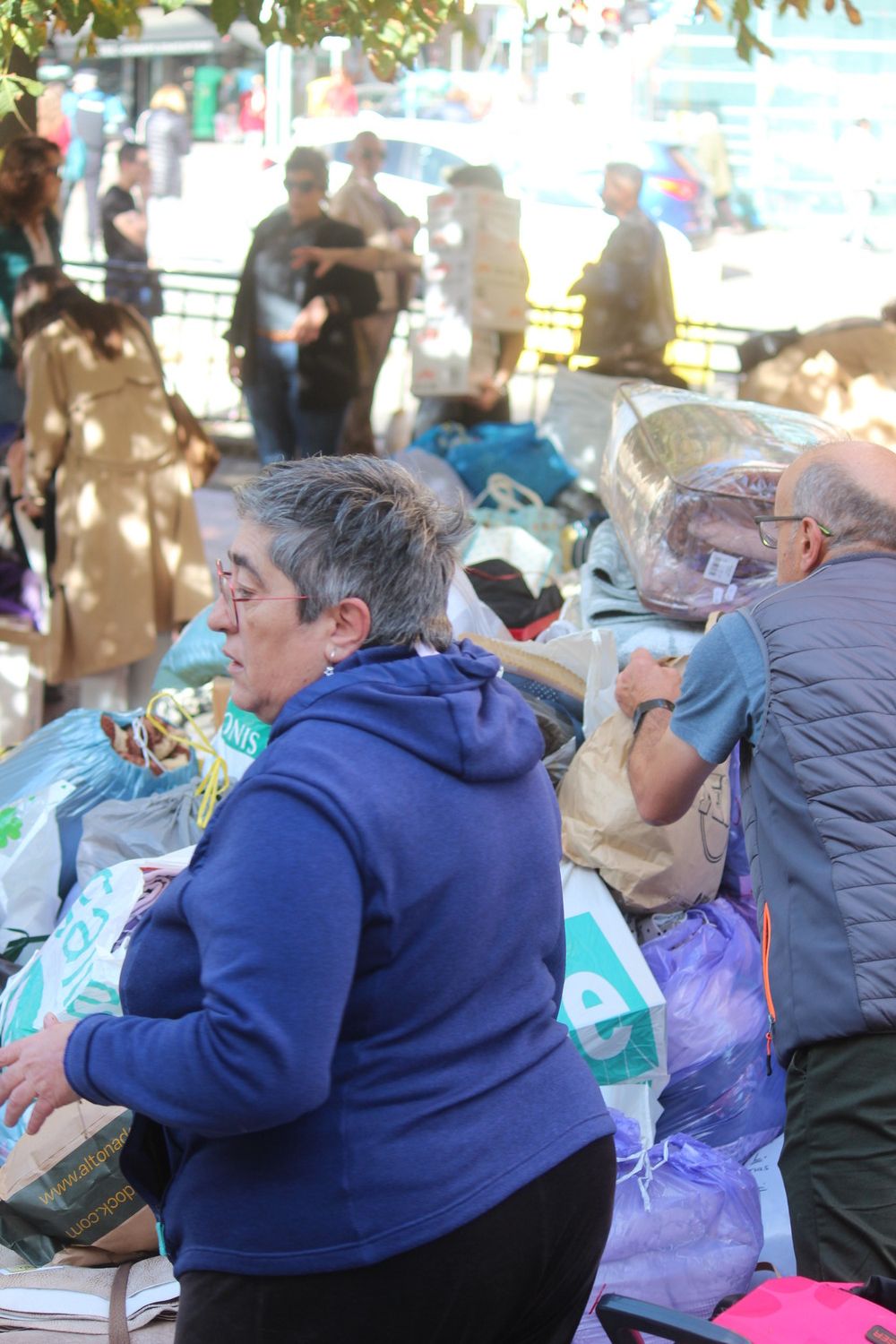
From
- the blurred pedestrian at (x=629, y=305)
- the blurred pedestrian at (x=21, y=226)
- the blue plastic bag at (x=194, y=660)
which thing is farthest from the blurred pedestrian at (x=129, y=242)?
the blue plastic bag at (x=194, y=660)

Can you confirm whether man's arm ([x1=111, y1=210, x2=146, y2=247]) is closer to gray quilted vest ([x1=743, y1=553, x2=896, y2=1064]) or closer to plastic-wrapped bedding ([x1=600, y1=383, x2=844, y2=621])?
plastic-wrapped bedding ([x1=600, y1=383, x2=844, y2=621])

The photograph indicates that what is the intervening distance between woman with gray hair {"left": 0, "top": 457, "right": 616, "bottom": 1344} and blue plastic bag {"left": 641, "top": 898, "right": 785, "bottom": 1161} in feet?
3.90

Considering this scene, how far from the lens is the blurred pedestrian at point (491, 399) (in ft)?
23.5

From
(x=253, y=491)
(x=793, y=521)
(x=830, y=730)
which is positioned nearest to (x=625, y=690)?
(x=793, y=521)

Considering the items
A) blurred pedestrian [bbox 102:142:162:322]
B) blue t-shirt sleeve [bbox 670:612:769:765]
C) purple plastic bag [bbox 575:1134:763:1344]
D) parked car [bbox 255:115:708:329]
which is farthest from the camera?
parked car [bbox 255:115:708:329]

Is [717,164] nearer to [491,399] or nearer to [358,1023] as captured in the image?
[491,399]

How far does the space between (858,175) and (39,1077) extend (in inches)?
805

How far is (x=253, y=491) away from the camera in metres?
1.78

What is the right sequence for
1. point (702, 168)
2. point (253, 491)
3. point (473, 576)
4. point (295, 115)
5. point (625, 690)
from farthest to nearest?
point (295, 115) → point (702, 168) → point (473, 576) → point (625, 690) → point (253, 491)

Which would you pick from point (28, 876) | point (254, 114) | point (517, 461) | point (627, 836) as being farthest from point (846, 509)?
point (254, 114)

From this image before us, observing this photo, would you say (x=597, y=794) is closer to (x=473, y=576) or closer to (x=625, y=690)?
(x=625, y=690)

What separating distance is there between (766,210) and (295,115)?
6644 mm

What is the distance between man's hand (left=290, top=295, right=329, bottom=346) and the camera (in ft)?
22.4

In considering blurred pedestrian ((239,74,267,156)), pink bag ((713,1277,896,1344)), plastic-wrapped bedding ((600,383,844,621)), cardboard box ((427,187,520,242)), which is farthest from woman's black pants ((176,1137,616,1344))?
blurred pedestrian ((239,74,267,156))
